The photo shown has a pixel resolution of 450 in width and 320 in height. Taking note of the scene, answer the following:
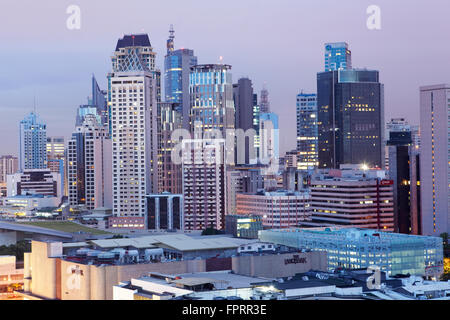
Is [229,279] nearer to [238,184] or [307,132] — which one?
[238,184]

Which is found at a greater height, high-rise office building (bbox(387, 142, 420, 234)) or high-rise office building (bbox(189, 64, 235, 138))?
high-rise office building (bbox(189, 64, 235, 138))

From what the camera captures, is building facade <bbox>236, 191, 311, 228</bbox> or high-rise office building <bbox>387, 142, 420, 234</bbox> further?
building facade <bbox>236, 191, 311, 228</bbox>

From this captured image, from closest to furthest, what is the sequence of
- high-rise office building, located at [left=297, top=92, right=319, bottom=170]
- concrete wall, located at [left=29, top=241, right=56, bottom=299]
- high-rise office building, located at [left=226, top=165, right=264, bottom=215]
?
concrete wall, located at [left=29, top=241, right=56, bottom=299] < high-rise office building, located at [left=226, top=165, right=264, bottom=215] < high-rise office building, located at [left=297, top=92, right=319, bottom=170]

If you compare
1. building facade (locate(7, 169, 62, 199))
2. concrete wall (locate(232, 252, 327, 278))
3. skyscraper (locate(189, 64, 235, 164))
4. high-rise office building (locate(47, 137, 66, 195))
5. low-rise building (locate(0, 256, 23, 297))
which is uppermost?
skyscraper (locate(189, 64, 235, 164))

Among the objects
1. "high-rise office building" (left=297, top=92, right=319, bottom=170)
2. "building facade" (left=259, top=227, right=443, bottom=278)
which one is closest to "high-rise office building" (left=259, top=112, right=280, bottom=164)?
"high-rise office building" (left=297, top=92, right=319, bottom=170)

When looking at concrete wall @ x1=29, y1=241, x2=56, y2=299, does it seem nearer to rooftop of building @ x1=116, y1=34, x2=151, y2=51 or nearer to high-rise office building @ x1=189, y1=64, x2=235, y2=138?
high-rise office building @ x1=189, y1=64, x2=235, y2=138

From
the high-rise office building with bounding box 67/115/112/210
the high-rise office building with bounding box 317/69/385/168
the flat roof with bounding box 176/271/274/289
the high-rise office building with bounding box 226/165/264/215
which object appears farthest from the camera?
the high-rise office building with bounding box 317/69/385/168
